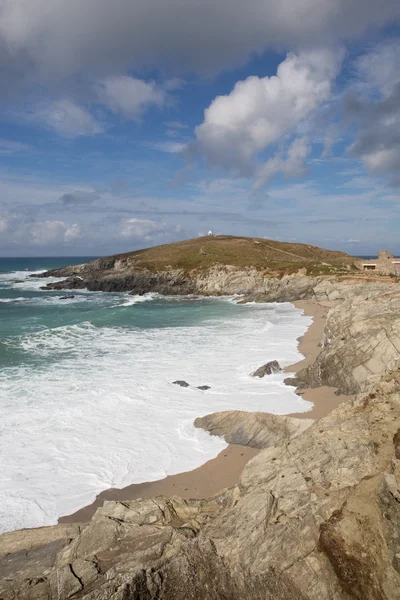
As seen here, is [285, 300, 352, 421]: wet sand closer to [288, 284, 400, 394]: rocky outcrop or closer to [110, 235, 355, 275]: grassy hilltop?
[288, 284, 400, 394]: rocky outcrop

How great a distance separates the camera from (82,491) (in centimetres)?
1379

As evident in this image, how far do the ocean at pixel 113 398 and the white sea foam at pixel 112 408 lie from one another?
56 mm

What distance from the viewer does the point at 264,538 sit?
728cm

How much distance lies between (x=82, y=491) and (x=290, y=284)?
6631 cm

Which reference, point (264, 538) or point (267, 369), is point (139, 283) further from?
point (264, 538)

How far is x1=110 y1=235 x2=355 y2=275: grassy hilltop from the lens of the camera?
8950cm

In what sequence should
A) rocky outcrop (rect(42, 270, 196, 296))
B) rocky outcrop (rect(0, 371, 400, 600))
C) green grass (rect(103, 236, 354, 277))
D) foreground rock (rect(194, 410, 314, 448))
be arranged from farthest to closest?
1. green grass (rect(103, 236, 354, 277))
2. rocky outcrop (rect(42, 270, 196, 296))
3. foreground rock (rect(194, 410, 314, 448))
4. rocky outcrop (rect(0, 371, 400, 600))

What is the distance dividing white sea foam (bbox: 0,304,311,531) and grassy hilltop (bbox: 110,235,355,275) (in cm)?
5609

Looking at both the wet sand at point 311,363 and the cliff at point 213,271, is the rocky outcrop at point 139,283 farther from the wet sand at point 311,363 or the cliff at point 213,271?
the wet sand at point 311,363

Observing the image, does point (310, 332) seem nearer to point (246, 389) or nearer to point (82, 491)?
point (246, 389)

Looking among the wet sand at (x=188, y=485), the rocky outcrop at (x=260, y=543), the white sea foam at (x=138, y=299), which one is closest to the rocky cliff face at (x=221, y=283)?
the white sea foam at (x=138, y=299)

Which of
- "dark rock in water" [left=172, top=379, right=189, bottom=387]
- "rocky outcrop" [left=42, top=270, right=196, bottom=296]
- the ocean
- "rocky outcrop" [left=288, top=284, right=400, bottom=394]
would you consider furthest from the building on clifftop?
"dark rock in water" [left=172, top=379, right=189, bottom=387]

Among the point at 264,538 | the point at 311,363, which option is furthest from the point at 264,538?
the point at 311,363

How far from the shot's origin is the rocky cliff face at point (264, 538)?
657 cm
